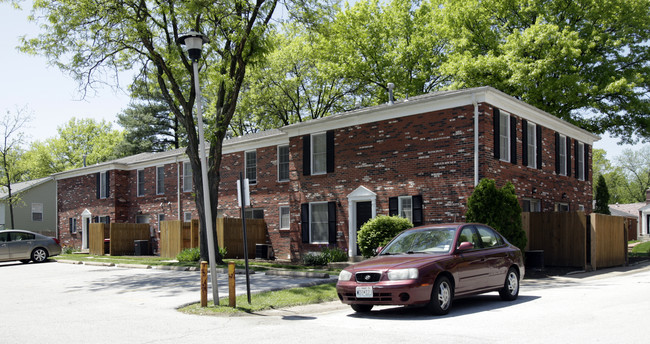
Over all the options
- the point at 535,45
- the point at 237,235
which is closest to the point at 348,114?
the point at 237,235

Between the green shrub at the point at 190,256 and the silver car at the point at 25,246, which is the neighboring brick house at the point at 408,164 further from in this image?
the silver car at the point at 25,246

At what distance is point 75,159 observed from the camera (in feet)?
218

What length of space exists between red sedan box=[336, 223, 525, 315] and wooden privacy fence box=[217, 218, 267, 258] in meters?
14.7

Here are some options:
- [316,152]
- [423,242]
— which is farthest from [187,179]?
[423,242]

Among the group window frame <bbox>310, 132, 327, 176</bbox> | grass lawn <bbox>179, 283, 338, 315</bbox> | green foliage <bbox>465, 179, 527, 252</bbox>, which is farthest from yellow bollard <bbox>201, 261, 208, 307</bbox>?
window frame <bbox>310, 132, 327, 176</bbox>

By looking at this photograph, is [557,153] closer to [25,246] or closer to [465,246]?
[465,246]

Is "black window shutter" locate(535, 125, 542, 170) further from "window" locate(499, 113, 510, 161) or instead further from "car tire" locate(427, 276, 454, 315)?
"car tire" locate(427, 276, 454, 315)

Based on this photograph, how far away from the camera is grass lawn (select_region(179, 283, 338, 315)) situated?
1093 cm

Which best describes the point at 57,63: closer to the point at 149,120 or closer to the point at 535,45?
the point at 535,45

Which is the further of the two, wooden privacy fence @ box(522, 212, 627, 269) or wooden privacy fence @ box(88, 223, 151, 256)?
wooden privacy fence @ box(88, 223, 151, 256)

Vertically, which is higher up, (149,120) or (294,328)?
(149,120)

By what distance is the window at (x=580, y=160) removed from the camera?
86.2 ft

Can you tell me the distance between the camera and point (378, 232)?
18812 mm

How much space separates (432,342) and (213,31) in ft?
54.9
